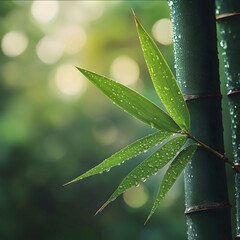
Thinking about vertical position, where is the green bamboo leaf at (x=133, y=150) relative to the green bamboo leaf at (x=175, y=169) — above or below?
above

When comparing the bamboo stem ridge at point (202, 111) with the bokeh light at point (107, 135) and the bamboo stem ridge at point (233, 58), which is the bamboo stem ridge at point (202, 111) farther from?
the bokeh light at point (107, 135)

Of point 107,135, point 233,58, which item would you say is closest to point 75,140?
point 107,135

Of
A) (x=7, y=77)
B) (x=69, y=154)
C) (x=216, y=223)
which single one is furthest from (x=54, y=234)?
(x=216, y=223)

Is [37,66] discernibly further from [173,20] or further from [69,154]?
[173,20]

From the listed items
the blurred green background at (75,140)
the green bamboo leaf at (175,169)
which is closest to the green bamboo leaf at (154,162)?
the green bamboo leaf at (175,169)

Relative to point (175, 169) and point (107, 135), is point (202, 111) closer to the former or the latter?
point (175, 169)

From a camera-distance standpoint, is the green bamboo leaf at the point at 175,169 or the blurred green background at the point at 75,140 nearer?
the green bamboo leaf at the point at 175,169
